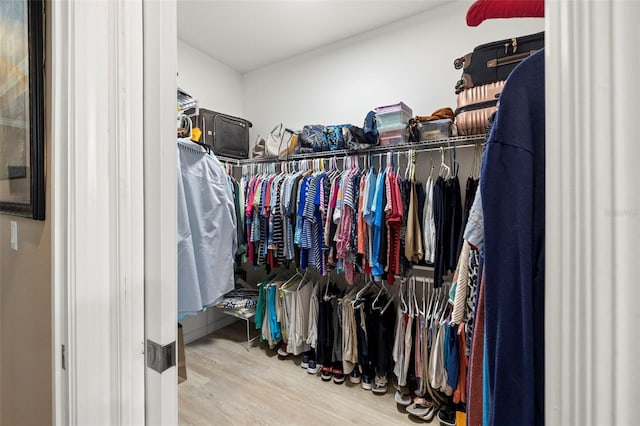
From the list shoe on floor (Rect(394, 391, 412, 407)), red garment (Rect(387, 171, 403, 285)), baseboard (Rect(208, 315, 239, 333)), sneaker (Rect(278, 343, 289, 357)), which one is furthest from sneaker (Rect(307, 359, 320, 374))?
baseboard (Rect(208, 315, 239, 333))

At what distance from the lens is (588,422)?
285 mm

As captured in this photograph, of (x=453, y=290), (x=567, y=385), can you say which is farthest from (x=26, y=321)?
(x=453, y=290)

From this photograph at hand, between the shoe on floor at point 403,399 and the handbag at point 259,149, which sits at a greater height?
the handbag at point 259,149

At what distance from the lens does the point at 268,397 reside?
6.56 feet

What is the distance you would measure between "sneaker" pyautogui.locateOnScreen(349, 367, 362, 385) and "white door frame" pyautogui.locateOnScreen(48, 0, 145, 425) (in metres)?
1.84

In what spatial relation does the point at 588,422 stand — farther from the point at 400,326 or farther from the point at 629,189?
the point at 400,326

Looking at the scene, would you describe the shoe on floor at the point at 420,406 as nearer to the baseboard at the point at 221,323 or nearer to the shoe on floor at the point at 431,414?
the shoe on floor at the point at 431,414

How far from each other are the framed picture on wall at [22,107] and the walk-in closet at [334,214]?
481 mm

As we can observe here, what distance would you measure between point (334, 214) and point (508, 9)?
5.33 ft

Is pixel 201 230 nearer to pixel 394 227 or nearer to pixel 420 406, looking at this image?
pixel 394 227

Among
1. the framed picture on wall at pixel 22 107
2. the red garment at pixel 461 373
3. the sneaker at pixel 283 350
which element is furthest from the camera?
the sneaker at pixel 283 350

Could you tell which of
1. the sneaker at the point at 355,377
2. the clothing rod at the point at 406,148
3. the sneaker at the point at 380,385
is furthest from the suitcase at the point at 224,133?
the sneaker at the point at 380,385

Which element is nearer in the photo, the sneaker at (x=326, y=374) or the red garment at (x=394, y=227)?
the red garment at (x=394, y=227)

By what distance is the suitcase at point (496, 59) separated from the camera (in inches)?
61.4
